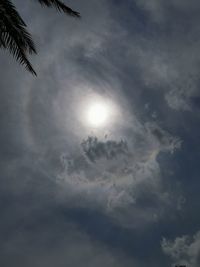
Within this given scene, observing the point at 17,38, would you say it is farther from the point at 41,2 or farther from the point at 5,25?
the point at 41,2

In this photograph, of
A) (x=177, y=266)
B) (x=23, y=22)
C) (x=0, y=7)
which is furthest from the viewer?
(x=177, y=266)

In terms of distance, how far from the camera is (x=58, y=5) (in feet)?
46.4

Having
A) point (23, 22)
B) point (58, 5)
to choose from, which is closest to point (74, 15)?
point (58, 5)

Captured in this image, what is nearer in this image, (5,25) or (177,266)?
(5,25)

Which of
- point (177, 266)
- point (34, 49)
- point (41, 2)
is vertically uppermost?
point (177, 266)

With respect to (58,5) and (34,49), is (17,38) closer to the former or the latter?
(34,49)

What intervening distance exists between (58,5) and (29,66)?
2776mm

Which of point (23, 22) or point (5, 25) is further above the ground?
Answer: point (23, 22)

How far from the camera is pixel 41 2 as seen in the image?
14.0 meters

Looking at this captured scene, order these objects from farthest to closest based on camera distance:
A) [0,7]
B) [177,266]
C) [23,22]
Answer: [177,266] < [23,22] < [0,7]

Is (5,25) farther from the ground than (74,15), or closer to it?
closer to it

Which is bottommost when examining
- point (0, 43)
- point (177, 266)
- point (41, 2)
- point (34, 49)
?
point (0, 43)

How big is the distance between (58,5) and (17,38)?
223cm

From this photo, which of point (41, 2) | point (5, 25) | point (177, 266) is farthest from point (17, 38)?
point (177, 266)
